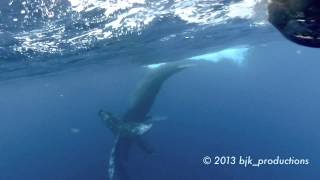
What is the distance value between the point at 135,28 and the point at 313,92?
170 metres

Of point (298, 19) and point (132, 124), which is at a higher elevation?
point (298, 19)

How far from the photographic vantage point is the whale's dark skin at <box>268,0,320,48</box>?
5.42 meters

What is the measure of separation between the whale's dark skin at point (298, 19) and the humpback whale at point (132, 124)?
41.4 ft

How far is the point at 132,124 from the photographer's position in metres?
20.2

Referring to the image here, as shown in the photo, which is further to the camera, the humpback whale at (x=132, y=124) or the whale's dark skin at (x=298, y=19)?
the humpback whale at (x=132, y=124)

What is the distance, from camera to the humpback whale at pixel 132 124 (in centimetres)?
2028

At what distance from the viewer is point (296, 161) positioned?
42.0 m

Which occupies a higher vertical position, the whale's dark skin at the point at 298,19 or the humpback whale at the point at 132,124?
the whale's dark skin at the point at 298,19

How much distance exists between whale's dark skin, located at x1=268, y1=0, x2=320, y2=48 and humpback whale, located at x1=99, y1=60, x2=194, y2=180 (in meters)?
12.6

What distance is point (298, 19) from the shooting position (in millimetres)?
5707

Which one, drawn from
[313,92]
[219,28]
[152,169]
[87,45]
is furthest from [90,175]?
[313,92]

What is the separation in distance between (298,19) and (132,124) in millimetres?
15164

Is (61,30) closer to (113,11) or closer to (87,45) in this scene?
(113,11)

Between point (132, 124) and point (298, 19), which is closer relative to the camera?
point (298, 19)
